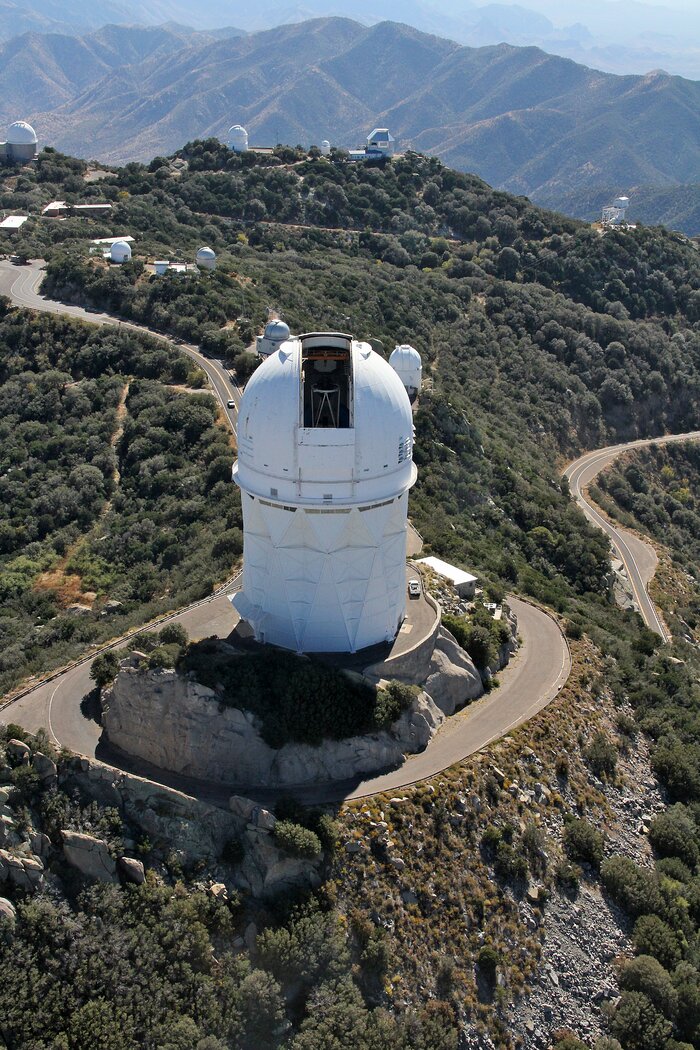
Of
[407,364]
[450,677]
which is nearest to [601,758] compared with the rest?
[450,677]

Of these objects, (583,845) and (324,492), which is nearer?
(324,492)

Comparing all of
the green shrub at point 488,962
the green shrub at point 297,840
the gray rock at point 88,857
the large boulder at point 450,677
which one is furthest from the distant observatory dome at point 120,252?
the green shrub at point 488,962

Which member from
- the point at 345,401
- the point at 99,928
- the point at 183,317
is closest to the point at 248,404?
the point at 345,401

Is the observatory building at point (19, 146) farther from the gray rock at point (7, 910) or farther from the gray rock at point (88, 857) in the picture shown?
the gray rock at point (7, 910)

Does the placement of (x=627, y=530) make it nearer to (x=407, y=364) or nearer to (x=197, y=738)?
(x=407, y=364)

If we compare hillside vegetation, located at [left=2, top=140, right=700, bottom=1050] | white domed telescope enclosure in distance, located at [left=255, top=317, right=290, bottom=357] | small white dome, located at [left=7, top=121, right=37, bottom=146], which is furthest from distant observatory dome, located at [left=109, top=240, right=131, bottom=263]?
small white dome, located at [left=7, top=121, right=37, bottom=146]
